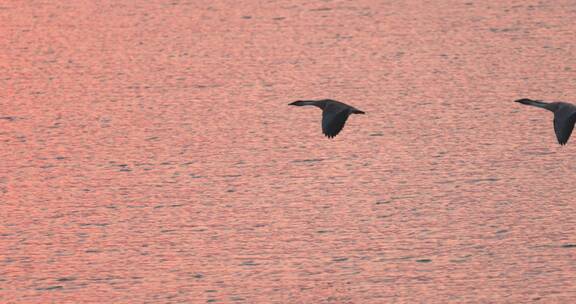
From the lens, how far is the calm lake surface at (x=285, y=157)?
683 inches

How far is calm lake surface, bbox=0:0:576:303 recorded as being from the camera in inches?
683

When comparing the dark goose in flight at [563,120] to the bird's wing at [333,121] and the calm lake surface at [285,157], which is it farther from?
the bird's wing at [333,121]

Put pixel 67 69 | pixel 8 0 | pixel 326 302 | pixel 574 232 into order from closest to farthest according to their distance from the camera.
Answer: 1. pixel 326 302
2. pixel 574 232
3. pixel 67 69
4. pixel 8 0

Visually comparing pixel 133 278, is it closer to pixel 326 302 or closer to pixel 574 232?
pixel 326 302

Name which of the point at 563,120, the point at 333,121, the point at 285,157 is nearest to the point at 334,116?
the point at 333,121

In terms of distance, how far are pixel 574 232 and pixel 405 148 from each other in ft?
14.1

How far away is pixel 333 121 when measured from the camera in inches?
632

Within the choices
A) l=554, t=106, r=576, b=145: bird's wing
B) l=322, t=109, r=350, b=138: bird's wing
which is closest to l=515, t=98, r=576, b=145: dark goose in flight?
l=554, t=106, r=576, b=145: bird's wing

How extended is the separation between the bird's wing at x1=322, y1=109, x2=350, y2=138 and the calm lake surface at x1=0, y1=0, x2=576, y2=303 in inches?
76.9

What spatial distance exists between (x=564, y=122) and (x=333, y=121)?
249 cm

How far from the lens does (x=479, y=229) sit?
62.1 feet

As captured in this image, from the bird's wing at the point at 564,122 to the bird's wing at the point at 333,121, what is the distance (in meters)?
2.28

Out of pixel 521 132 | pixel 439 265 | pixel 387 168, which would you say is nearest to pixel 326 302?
pixel 439 265

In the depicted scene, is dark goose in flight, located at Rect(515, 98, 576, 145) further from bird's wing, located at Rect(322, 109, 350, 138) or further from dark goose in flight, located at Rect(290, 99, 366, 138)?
bird's wing, located at Rect(322, 109, 350, 138)
